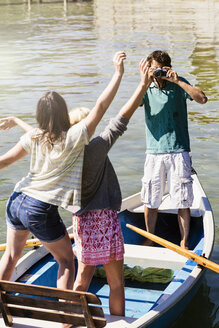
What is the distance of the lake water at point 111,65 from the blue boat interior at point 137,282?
448mm

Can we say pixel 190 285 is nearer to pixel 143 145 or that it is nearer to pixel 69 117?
pixel 69 117

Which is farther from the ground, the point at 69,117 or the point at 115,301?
the point at 69,117

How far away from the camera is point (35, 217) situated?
444cm

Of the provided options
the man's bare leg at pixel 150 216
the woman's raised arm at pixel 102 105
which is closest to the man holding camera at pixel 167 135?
the man's bare leg at pixel 150 216

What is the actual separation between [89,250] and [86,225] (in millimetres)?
202

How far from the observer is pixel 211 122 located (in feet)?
48.7

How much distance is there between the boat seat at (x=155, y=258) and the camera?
6.06 metres

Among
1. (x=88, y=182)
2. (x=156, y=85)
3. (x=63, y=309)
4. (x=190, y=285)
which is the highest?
(x=156, y=85)

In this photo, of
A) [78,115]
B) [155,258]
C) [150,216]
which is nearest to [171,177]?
[150,216]

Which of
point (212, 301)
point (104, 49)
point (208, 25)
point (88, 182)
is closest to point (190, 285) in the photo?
point (212, 301)

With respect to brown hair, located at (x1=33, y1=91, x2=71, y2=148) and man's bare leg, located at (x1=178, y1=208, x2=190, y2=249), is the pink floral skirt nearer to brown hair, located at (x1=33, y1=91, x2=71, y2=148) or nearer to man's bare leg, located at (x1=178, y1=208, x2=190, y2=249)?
brown hair, located at (x1=33, y1=91, x2=71, y2=148)

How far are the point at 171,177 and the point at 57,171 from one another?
228 centimetres

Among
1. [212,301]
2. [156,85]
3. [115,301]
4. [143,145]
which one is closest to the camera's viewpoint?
[115,301]

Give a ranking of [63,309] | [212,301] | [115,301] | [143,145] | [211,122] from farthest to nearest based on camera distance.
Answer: [211,122], [143,145], [212,301], [115,301], [63,309]
